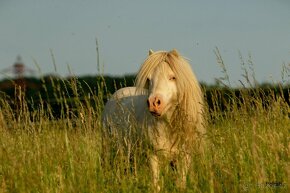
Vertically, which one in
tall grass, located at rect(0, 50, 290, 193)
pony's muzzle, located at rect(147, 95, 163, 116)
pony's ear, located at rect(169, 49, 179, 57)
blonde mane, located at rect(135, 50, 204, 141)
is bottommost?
tall grass, located at rect(0, 50, 290, 193)

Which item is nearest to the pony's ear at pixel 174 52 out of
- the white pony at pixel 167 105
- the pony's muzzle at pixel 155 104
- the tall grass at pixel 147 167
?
the white pony at pixel 167 105

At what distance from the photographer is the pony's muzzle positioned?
5.36m

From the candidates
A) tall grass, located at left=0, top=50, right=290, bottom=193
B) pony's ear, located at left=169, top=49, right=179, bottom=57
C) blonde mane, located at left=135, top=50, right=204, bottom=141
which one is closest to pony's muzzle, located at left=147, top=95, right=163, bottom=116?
blonde mane, located at left=135, top=50, right=204, bottom=141

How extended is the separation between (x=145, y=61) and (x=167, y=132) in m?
0.93

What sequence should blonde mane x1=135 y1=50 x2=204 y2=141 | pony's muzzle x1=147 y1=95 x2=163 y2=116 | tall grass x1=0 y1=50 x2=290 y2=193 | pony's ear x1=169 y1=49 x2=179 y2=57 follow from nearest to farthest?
1. tall grass x1=0 y1=50 x2=290 y2=193
2. pony's muzzle x1=147 y1=95 x2=163 y2=116
3. blonde mane x1=135 y1=50 x2=204 y2=141
4. pony's ear x1=169 y1=49 x2=179 y2=57

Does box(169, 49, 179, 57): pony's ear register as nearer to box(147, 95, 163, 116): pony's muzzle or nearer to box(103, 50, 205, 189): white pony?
box(103, 50, 205, 189): white pony

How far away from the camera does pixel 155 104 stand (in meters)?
5.38

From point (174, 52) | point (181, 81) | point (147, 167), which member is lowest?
point (147, 167)

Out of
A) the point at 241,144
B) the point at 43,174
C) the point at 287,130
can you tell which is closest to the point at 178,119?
the point at 241,144

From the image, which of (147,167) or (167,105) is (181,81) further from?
(147,167)

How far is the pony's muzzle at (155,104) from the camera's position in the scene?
5359mm

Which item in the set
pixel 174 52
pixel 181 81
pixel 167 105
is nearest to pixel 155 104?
pixel 167 105

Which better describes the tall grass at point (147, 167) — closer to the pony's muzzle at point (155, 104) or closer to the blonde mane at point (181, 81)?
the blonde mane at point (181, 81)

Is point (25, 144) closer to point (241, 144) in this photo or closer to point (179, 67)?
point (179, 67)
